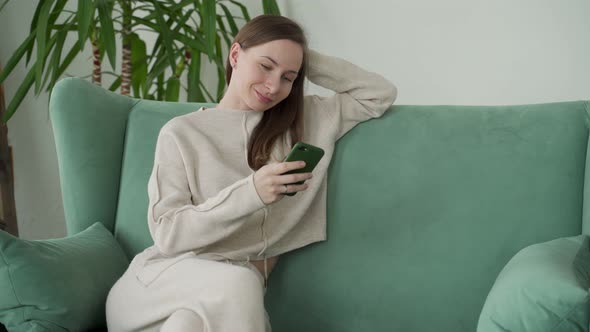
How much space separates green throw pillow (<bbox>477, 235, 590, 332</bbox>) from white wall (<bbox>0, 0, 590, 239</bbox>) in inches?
47.0

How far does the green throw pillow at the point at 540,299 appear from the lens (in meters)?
1.09

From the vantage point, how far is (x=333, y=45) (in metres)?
2.79

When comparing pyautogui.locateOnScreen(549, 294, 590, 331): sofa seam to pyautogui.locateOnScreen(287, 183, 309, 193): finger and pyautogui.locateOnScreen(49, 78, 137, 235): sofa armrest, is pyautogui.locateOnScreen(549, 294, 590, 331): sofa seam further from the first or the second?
pyautogui.locateOnScreen(49, 78, 137, 235): sofa armrest

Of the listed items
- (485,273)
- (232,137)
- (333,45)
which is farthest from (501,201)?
(333,45)

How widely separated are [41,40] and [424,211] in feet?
4.48

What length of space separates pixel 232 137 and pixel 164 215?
0.29 meters

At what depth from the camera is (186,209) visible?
1477 mm

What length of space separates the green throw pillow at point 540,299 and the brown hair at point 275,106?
629 millimetres

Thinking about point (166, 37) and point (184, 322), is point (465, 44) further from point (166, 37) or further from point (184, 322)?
point (184, 322)

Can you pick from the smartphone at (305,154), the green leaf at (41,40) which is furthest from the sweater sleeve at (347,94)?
the green leaf at (41,40)

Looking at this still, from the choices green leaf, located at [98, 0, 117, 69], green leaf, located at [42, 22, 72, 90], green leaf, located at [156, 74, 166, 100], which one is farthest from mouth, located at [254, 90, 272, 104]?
green leaf, located at [156, 74, 166, 100]

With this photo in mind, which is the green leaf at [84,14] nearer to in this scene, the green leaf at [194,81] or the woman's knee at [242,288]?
the green leaf at [194,81]

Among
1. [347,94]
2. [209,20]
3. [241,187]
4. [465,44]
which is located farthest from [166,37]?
[241,187]

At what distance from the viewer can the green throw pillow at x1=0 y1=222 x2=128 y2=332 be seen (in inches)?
54.9
